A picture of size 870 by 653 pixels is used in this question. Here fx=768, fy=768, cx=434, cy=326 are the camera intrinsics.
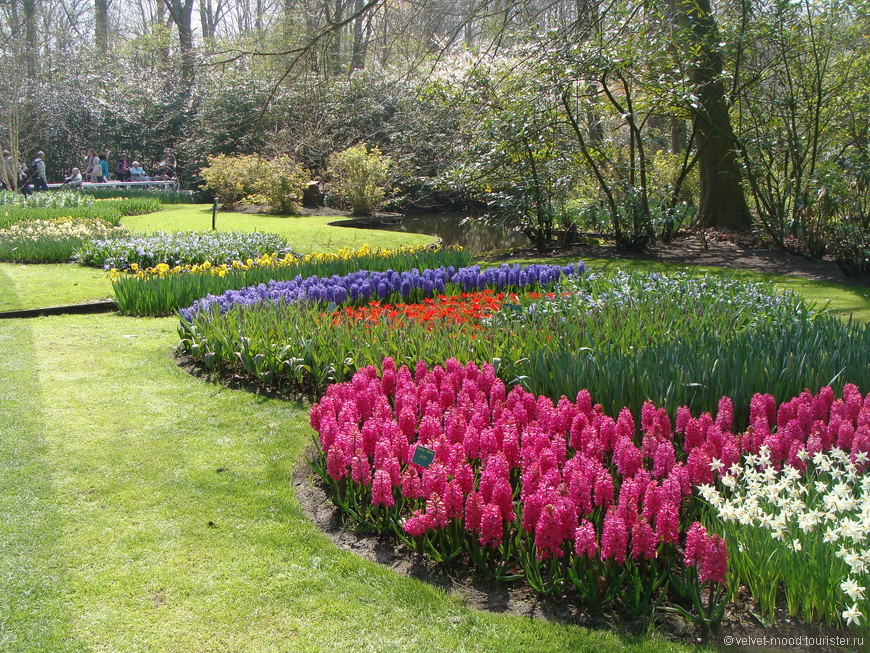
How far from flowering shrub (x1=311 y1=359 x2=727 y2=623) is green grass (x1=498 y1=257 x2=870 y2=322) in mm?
4199

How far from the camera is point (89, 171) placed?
2689 cm

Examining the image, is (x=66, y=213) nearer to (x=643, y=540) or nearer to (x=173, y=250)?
(x=173, y=250)

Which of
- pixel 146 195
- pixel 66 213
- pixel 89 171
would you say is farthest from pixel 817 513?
pixel 89 171

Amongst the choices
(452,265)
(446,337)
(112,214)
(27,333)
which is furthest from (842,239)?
(112,214)

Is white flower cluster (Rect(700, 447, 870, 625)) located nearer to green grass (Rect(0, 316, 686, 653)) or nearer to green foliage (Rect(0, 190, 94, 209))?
green grass (Rect(0, 316, 686, 653))

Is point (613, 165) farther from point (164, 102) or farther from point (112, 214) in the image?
point (164, 102)

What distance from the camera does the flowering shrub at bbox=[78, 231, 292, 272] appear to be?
34.2ft

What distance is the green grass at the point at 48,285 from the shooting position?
833 centimetres

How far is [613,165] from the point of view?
11.7m

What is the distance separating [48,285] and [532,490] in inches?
325

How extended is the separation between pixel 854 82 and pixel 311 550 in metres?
10.1

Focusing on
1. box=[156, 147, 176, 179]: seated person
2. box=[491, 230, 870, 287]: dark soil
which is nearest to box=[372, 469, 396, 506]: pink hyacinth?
box=[491, 230, 870, 287]: dark soil

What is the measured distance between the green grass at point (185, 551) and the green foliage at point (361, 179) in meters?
15.0

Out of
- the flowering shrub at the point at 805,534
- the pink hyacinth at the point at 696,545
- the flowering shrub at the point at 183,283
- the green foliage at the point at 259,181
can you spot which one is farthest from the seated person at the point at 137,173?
the pink hyacinth at the point at 696,545
